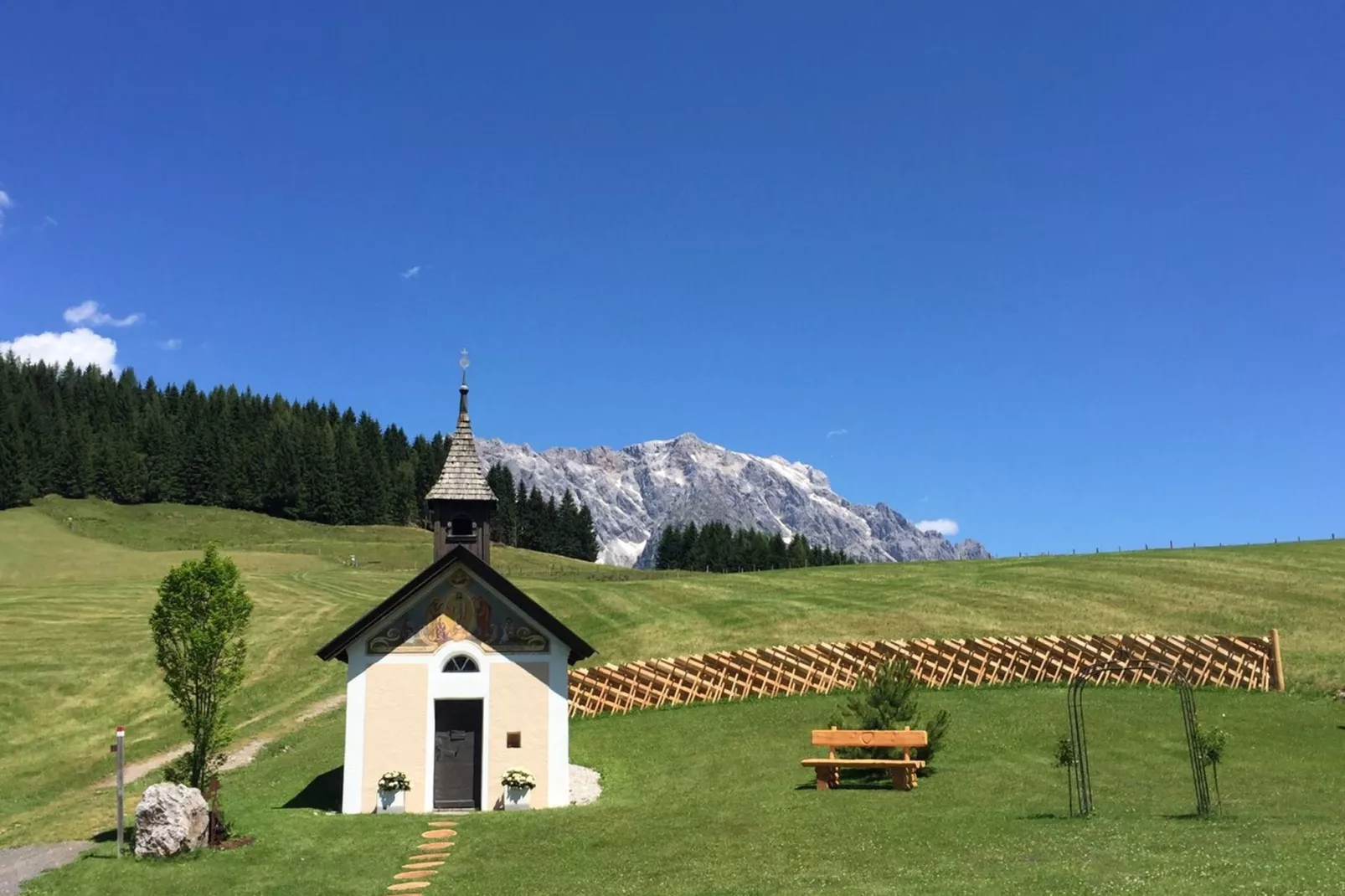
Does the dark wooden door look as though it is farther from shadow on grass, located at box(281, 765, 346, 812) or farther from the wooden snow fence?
the wooden snow fence

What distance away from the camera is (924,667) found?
34.0 m

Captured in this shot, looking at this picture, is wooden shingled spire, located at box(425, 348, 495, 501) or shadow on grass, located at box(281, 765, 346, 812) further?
wooden shingled spire, located at box(425, 348, 495, 501)

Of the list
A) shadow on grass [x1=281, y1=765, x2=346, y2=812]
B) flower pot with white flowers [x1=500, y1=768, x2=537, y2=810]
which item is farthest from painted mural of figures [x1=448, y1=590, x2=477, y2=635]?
shadow on grass [x1=281, y1=765, x2=346, y2=812]

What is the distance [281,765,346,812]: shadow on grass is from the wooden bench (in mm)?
11564

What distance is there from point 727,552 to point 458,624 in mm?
115246

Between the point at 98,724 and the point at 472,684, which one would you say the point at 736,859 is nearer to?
the point at 472,684

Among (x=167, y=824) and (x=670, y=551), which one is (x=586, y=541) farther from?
(x=167, y=824)

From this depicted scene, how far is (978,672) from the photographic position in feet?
110

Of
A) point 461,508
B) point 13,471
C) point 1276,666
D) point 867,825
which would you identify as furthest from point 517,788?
point 13,471

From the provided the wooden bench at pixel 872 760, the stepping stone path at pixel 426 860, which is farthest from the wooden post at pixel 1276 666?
the stepping stone path at pixel 426 860

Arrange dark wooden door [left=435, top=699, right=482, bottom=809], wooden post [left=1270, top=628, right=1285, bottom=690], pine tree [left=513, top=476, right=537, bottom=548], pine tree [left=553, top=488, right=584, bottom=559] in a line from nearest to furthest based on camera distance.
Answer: dark wooden door [left=435, top=699, right=482, bottom=809], wooden post [left=1270, top=628, right=1285, bottom=690], pine tree [left=513, top=476, right=537, bottom=548], pine tree [left=553, top=488, right=584, bottom=559]

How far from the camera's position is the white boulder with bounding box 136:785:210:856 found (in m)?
18.8

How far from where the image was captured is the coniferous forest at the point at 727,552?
13612 cm

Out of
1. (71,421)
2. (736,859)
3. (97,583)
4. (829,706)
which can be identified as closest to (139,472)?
(71,421)
